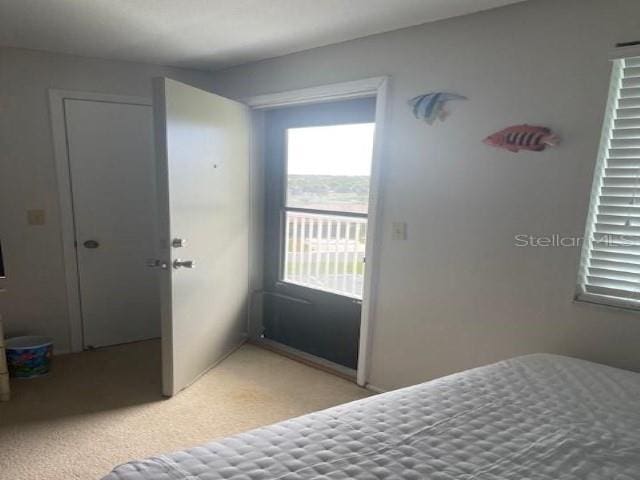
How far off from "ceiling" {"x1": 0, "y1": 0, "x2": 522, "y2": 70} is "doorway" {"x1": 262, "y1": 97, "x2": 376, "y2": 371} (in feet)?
1.58

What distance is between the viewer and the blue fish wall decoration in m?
1.87

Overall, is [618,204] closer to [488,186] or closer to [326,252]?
[488,186]

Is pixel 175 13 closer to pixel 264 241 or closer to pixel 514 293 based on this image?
pixel 264 241

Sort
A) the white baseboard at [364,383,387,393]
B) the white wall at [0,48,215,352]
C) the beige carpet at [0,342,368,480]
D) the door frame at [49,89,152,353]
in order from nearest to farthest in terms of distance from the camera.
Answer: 1. the beige carpet at [0,342,368,480]
2. the white baseboard at [364,383,387,393]
3. the white wall at [0,48,215,352]
4. the door frame at [49,89,152,353]

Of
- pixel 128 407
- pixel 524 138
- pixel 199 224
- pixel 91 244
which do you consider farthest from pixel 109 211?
pixel 524 138

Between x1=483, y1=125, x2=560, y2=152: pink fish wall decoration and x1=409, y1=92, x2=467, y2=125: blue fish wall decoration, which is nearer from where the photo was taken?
x1=483, y1=125, x2=560, y2=152: pink fish wall decoration

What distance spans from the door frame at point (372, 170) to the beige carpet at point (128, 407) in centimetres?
34

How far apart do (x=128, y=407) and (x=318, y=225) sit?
163 cm

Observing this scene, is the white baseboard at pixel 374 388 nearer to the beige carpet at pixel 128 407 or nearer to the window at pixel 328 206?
the beige carpet at pixel 128 407

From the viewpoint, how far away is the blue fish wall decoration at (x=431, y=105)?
6.15 feet

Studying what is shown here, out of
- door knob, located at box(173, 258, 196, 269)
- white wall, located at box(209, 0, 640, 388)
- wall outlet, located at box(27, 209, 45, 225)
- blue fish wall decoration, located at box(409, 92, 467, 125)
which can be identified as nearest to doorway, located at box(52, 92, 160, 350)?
wall outlet, located at box(27, 209, 45, 225)

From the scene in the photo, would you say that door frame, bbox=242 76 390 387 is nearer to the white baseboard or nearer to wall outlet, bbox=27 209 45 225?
the white baseboard

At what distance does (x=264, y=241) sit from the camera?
3.00 m

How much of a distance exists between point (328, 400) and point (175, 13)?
226 centimetres
